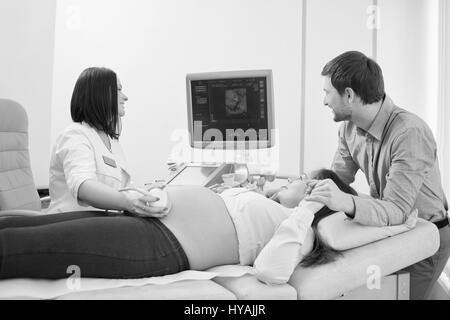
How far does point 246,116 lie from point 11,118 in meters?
1.18

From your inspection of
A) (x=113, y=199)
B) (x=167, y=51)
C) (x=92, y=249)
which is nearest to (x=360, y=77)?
(x=113, y=199)

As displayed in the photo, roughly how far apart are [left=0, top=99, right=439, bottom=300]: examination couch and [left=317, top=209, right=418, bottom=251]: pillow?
20 millimetres

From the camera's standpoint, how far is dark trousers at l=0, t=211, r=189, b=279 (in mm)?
1009

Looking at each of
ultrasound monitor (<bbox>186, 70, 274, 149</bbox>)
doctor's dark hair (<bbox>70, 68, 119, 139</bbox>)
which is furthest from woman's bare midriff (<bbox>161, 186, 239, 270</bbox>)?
ultrasound monitor (<bbox>186, 70, 274, 149</bbox>)

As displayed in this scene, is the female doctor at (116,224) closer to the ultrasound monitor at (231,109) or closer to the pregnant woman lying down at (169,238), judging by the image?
the pregnant woman lying down at (169,238)

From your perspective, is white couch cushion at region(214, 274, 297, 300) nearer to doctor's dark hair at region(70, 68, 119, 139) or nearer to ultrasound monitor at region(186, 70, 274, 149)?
doctor's dark hair at region(70, 68, 119, 139)

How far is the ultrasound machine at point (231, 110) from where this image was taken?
2287mm

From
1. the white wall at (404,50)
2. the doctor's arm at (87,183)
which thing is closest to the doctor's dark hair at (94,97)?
the doctor's arm at (87,183)

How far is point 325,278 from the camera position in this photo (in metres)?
1.10

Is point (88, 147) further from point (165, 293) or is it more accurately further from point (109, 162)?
point (165, 293)

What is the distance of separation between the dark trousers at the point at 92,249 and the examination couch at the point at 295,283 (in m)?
0.03

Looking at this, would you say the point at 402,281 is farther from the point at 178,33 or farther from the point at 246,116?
the point at 178,33

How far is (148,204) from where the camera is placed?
122cm

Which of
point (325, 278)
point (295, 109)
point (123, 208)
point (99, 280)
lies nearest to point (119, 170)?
point (123, 208)
